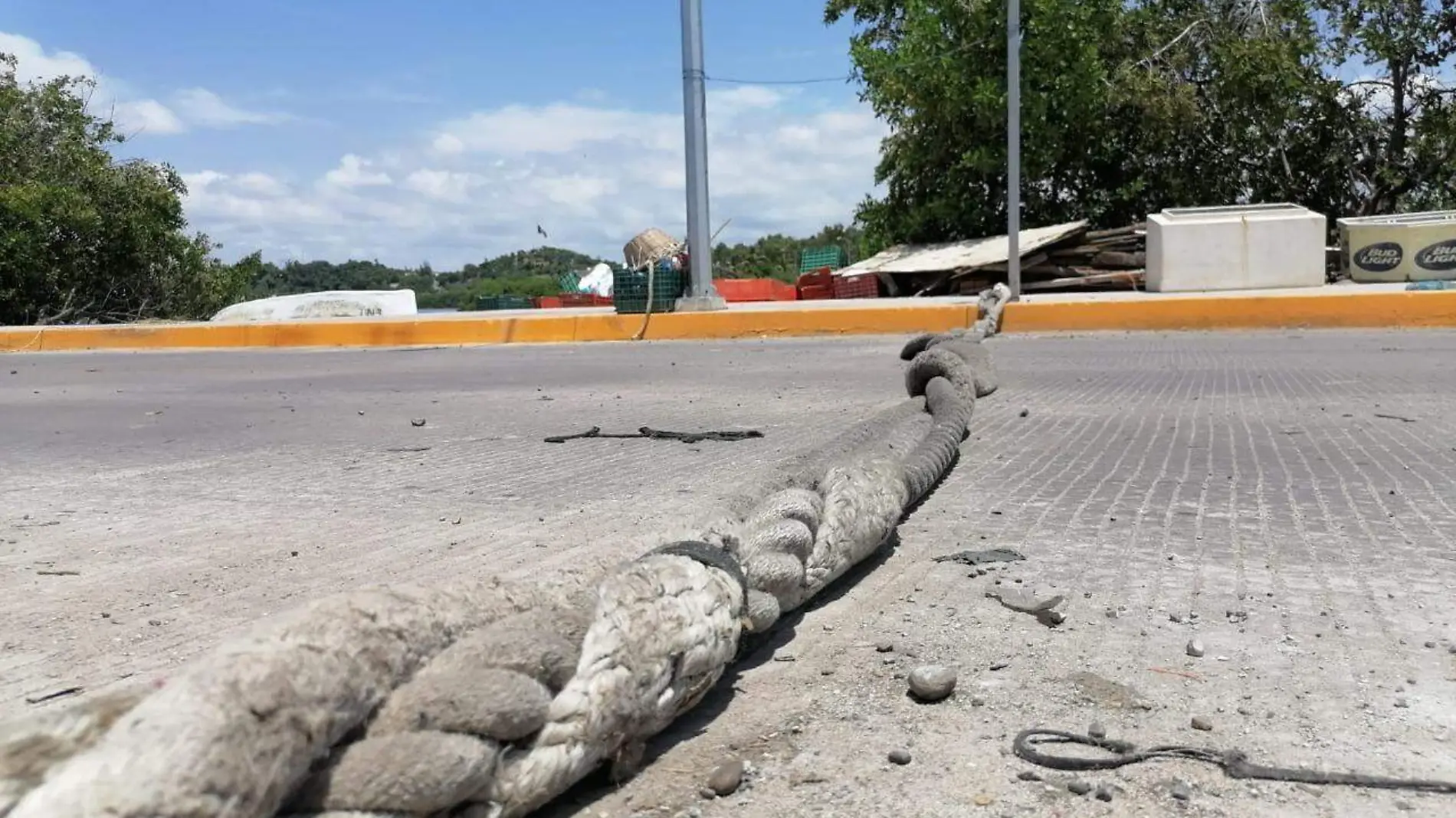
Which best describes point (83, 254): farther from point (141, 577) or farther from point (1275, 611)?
point (1275, 611)

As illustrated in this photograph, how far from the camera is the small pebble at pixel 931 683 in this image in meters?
2.00

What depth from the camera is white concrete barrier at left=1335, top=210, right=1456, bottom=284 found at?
1202 centimetres

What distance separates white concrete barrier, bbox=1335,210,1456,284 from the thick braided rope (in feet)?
40.0

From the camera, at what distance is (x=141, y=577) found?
112 inches

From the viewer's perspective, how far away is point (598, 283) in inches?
956

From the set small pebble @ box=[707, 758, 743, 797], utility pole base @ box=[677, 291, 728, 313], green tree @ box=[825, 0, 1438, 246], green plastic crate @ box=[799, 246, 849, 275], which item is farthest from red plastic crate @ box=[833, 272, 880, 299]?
small pebble @ box=[707, 758, 743, 797]

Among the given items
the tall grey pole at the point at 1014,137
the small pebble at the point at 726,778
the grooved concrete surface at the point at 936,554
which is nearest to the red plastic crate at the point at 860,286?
the tall grey pole at the point at 1014,137

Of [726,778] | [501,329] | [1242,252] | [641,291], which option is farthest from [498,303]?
[726,778]

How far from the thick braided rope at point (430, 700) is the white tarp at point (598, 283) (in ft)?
71.4

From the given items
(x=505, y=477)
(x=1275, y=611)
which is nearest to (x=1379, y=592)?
(x=1275, y=611)

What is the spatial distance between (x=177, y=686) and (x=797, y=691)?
1.12 metres

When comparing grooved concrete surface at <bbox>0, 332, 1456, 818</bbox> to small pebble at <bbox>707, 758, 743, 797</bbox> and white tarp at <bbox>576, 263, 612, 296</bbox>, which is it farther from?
white tarp at <bbox>576, 263, 612, 296</bbox>

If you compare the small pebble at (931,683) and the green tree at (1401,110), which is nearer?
the small pebble at (931,683)

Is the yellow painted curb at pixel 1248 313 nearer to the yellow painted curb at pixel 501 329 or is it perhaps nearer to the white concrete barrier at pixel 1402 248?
the yellow painted curb at pixel 501 329
